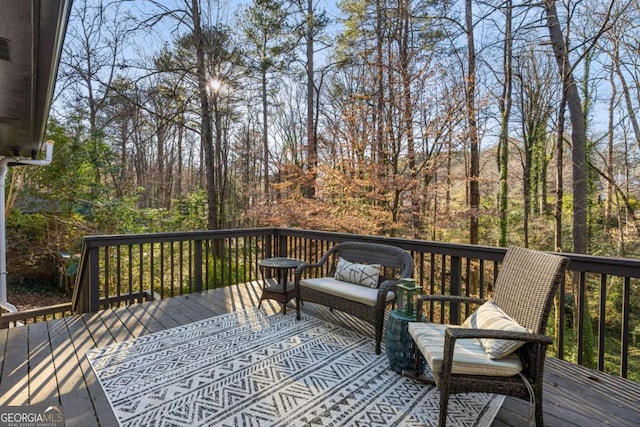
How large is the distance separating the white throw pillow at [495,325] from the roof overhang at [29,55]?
263cm

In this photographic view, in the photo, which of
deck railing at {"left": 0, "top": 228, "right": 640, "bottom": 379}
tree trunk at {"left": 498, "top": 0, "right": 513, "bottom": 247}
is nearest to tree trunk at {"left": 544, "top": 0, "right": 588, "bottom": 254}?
tree trunk at {"left": 498, "top": 0, "right": 513, "bottom": 247}

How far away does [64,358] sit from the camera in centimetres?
262

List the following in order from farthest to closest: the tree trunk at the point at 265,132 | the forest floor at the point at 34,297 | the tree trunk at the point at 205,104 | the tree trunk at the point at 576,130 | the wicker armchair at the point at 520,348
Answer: the tree trunk at the point at 265,132 < the forest floor at the point at 34,297 < the tree trunk at the point at 205,104 < the tree trunk at the point at 576,130 < the wicker armchair at the point at 520,348

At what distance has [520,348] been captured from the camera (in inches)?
74.4

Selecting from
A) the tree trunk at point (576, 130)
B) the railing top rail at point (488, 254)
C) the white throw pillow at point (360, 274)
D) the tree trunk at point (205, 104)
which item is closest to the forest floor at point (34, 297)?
the tree trunk at point (205, 104)

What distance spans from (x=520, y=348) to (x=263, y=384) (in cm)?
174

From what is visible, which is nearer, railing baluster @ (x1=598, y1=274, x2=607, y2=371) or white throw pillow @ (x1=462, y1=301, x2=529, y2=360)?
white throw pillow @ (x1=462, y1=301, x2=529, y2=360)

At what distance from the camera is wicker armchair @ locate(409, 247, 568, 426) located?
174 centimetres

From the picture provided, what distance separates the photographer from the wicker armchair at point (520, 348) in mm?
1742

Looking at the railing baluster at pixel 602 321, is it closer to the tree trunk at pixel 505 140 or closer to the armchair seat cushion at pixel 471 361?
the armchair seat cushion at pixel 471 361

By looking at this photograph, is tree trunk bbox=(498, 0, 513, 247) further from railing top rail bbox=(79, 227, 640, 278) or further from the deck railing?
railing top rail bbox=(79, 227, 640, 278)

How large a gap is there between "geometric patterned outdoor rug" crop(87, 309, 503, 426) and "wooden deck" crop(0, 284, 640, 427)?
123mm

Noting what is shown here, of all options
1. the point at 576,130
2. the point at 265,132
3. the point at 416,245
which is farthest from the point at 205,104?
the point at 576,130

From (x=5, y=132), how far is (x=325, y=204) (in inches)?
220
